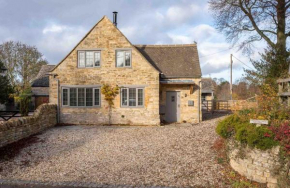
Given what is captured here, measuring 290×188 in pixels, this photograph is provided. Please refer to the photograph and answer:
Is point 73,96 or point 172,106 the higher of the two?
point 73,96

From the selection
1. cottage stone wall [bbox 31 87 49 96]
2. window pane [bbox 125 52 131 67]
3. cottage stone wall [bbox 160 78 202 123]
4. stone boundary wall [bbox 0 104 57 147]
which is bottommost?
stone boundary wall [bbox 0 104 57 147]

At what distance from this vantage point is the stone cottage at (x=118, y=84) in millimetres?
16609

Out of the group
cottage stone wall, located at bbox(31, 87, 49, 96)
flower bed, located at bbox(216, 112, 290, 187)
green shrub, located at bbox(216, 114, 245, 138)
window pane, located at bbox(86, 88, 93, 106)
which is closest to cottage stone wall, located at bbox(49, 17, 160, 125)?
window pane, located at bbox(86, 88, 93, 106)

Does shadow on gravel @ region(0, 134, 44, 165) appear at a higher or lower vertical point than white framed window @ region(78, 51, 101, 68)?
lower

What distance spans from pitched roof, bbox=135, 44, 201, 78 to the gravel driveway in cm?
518

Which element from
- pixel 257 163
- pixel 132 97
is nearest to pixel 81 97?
pixel 132 97

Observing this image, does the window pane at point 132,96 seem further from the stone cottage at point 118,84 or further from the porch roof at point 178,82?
the porch roof at point 178,82

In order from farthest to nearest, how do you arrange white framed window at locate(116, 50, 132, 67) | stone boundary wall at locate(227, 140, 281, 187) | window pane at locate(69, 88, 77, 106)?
window pane at locate(69, 88, 77, 106) < white framed window at locate(116, 50, 132, 67) < stone boundary wall at locate(227, 140, 281, 187)

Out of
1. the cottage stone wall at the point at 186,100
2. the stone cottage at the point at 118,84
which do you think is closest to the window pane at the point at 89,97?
the stone cottage at the point at 118,84

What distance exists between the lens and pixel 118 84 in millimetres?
16844

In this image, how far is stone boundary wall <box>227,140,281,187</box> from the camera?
23.2 feet

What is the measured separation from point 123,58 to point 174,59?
162 inches

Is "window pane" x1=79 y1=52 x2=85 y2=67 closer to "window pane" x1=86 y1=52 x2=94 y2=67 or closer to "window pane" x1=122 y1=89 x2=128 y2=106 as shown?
"window pane" x1=86 y1=52 x2=94 y2=67

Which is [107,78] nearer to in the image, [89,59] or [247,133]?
[89,59]
